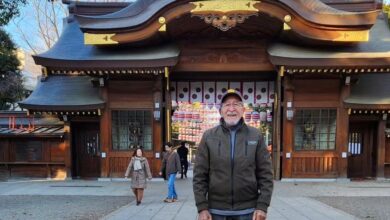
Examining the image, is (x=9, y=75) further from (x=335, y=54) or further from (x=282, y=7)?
(x=335, y=54)

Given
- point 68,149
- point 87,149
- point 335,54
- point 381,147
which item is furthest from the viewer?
point 87,149

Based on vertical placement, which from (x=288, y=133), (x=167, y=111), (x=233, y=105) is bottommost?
(x=288, y=133)

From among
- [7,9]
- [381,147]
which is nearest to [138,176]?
[7,9]

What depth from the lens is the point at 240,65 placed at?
14.5 metres

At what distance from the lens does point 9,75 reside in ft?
72.1

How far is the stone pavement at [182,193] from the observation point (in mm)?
8141

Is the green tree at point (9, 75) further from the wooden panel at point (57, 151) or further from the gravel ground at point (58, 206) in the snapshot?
the gravel ground at point (58, 206)

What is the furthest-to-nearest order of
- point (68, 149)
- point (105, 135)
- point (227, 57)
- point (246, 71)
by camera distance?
point (68, 149)
point (246, 71)
point (105, 135)
point (227, 57)

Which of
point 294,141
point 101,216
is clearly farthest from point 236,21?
point 101,216

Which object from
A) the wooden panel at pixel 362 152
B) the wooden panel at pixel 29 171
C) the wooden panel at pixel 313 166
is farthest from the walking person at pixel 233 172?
the wooden panel at pixel 29 171

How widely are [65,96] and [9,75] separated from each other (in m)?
8.57

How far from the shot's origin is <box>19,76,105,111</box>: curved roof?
14.6 m

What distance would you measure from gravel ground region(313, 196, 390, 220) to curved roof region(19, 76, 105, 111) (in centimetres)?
884

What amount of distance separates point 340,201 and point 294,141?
447 centimetres
